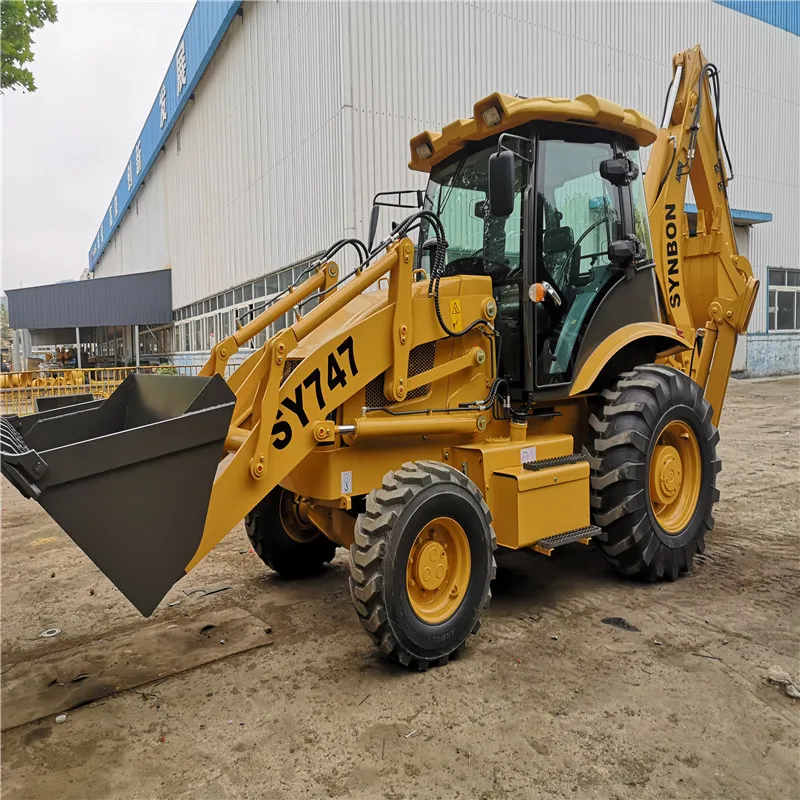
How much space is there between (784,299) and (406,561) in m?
22.1

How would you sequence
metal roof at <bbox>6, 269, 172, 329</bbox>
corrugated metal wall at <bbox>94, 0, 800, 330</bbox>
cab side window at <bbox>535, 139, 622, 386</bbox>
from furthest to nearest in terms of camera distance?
metal roof at <bbox>6, 269, 172, 329</bbox>
corrugated metal wall at <bbox>94, 0, 800, 330</bbox>
cab side window at <bbox>535, 139, 622, 386</bbox>

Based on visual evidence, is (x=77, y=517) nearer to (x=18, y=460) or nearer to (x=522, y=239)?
(x=18, y=460)

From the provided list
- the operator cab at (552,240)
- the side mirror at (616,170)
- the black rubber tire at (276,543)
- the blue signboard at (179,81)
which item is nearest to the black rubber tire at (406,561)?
the operator cab at (552,240)

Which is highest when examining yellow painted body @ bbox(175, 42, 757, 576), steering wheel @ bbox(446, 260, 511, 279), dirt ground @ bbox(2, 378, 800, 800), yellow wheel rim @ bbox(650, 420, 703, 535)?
steering wheel @ bbox(446, 260, 511, 279)

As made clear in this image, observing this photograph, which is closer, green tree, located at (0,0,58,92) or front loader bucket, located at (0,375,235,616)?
front loader bucket, located at (0,375,235,616)

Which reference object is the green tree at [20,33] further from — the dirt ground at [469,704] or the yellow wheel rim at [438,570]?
the yellow wheel rim at [438,570]

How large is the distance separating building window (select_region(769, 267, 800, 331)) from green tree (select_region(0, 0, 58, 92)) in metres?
20.3

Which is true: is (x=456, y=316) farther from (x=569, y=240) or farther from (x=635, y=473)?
(x=635, y=473)

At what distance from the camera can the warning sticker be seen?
4.04m

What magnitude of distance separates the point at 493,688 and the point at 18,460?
235cm

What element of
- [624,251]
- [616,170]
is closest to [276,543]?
[624,251]

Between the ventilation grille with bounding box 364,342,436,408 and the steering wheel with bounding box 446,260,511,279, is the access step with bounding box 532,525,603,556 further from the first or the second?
the steering wheel with bounding box 446,260,511,279

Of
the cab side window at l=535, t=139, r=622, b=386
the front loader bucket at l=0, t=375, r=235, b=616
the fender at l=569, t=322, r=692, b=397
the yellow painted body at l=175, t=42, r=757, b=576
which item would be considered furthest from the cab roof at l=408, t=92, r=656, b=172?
the front loader bucket at l=0, t=375, r=235, b=616

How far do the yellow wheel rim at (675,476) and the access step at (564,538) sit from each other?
0.65 m
